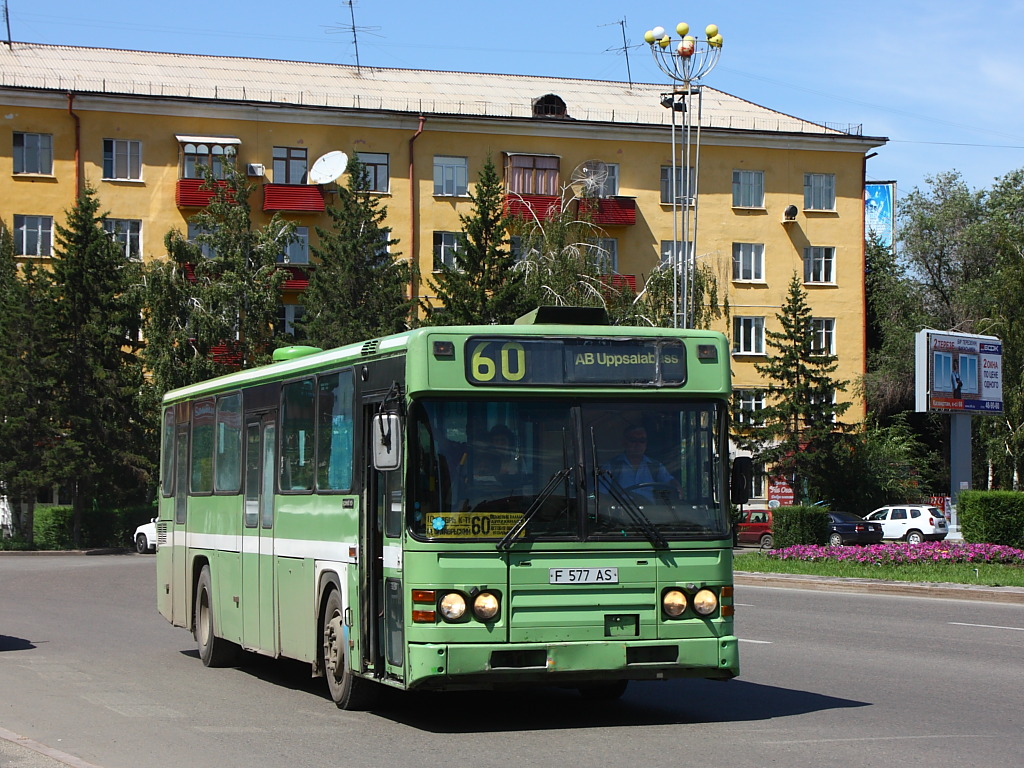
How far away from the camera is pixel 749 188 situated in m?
63.6

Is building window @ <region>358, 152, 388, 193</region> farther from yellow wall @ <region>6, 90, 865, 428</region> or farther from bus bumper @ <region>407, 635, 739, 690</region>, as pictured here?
bus bumper @ <region>407, 635, 739, 690</region>

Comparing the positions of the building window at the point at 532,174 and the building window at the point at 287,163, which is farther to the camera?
the building window at the point at 532,174

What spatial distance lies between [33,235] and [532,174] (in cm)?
2014

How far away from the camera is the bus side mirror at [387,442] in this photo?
31.3ft

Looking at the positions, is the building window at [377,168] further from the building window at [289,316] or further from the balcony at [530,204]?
the building window at [289,316]

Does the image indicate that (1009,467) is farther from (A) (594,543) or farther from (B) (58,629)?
(A) (594,543)

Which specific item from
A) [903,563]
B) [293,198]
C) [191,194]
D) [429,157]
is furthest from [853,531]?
[191,194]

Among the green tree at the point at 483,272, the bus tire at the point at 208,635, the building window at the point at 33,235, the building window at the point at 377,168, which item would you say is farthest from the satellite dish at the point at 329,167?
the bus tire at the point at 208,635

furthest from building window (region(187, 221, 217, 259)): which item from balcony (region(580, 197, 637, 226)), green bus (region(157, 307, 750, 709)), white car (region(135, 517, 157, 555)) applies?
green bus (region(157, 307, 750, 709))

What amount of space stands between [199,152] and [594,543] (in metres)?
50.6

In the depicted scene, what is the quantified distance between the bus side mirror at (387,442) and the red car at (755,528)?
48.1m

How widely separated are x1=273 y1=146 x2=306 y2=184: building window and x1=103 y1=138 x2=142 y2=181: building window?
211 inches

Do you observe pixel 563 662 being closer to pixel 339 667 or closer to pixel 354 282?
pixel 339 667

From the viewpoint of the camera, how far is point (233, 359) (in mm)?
53562
